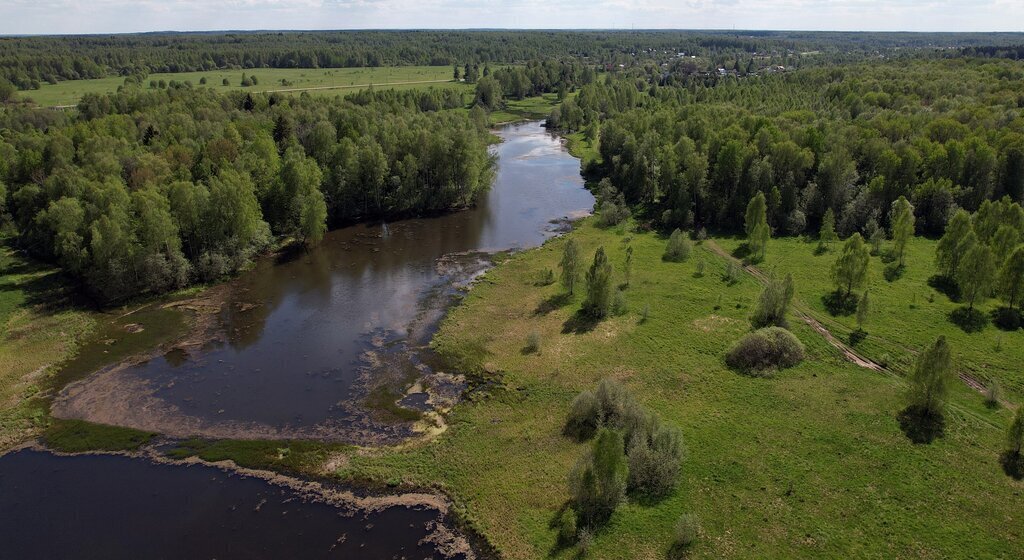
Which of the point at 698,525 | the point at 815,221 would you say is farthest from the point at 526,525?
the point at 815,221

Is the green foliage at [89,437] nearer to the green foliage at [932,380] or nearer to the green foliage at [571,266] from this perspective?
the green foliage at [571,266]

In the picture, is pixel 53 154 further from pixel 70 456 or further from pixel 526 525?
pixel 526 525

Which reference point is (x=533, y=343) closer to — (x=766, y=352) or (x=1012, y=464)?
(x=766, y=352)

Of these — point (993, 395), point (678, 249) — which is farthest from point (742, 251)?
point (993, 395)

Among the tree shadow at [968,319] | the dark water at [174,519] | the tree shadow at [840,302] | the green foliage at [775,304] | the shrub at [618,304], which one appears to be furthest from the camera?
the shrub at [618,304]

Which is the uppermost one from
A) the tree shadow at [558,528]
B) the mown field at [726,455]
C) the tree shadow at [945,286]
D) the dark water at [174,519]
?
the tree shadow at [945,286]

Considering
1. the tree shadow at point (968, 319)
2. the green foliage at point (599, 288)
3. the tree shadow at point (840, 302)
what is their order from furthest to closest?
the tree shadow at point (840, 302) → the green foliage at point (599, 288) → the tree shadow at point (968, 319)

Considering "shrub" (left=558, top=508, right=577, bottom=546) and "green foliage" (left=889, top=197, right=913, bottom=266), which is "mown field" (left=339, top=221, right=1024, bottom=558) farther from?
"green foliage" (left=889, top=197, right=913, bottom=266)

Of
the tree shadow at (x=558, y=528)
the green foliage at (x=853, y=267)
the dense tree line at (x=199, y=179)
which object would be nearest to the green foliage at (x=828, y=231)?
the green foliage at (x=853, y=267)

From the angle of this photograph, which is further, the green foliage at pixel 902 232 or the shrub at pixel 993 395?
the green foliage at pixel 902 232

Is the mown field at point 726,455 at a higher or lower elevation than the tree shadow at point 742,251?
lower
